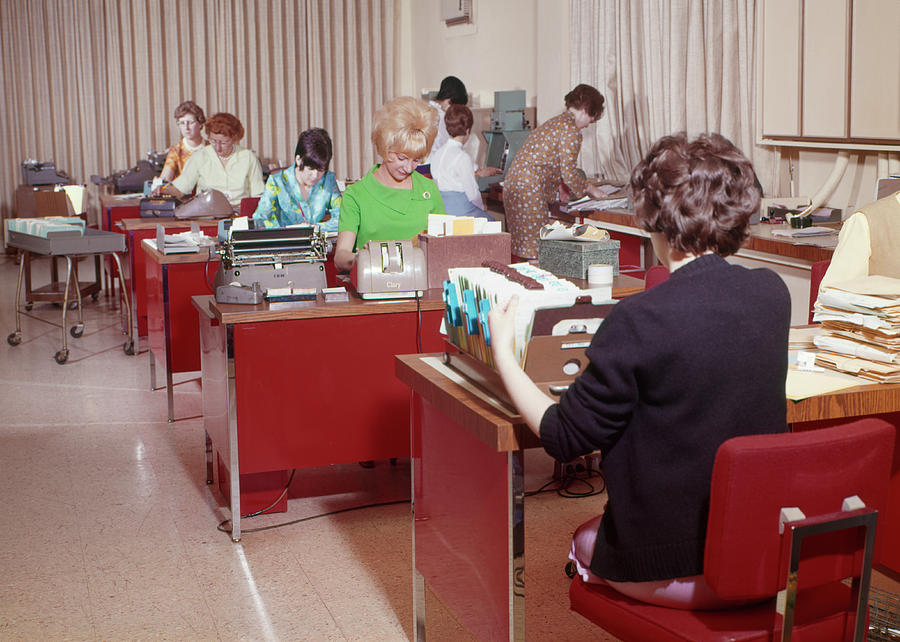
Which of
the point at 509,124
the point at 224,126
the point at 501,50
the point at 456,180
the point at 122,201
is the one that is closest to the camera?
the point at 456,180

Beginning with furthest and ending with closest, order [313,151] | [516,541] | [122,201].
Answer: [122,201]
[313,151]
[516,541]

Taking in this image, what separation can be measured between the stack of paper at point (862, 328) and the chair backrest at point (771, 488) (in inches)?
22.2

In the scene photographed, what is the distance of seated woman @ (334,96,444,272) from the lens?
406 cm

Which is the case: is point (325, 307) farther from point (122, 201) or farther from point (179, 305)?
point (122, 201)

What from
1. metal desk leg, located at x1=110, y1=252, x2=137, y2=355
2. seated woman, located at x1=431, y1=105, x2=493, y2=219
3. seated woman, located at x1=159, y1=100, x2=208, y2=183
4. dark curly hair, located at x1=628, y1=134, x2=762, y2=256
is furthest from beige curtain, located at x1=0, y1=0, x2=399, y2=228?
dark curly hair, located at x1=628, y1=134, x2=762, y2=256

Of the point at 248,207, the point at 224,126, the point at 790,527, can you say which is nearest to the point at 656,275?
the point at 790,527

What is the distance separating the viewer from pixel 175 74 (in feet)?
33.0

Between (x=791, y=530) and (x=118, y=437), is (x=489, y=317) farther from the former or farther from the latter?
(x=118, y=437)

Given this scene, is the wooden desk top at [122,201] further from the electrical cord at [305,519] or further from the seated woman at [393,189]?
the electrical cord at [305,519]

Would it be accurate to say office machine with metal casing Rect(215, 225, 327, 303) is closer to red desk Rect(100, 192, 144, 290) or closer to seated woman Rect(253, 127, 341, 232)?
seated woman Rect(253, 127, 341, 232)

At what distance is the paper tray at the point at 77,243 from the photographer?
222 inches

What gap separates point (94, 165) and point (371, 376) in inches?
299

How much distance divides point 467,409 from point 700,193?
67cm

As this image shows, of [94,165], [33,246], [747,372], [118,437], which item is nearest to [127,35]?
[94,165]
